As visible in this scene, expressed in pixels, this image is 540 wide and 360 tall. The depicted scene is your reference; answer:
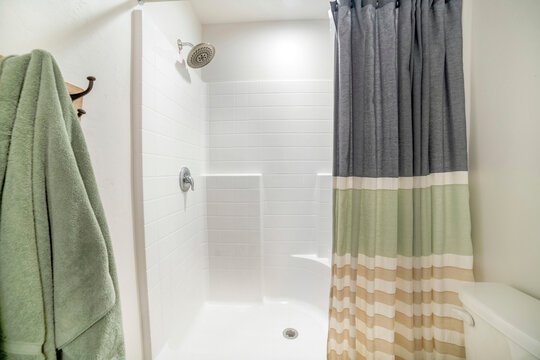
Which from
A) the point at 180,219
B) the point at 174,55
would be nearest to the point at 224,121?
the point at 174,55

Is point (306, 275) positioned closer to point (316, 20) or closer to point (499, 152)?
point (499, 152)

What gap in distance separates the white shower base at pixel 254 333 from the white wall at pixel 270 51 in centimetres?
185

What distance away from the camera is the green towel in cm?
38

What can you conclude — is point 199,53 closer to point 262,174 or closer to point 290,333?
point 262,174

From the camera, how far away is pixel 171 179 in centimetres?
119

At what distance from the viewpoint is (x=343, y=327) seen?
0.88 m

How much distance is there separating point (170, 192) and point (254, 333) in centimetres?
113

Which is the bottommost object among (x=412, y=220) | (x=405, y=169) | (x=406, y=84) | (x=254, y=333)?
(x=254, y=333)

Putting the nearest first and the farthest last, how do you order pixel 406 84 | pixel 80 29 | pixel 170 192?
pixel 80 29, pixel 406 84, pixel 170 192

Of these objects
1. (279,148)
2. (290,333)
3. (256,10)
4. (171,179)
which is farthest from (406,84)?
(290,333)

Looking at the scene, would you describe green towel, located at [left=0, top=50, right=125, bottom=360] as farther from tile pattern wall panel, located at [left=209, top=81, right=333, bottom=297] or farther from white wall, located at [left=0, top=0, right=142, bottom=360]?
tile pattern wall panel, located at [left=209, top=81, right=333, bottom=297]

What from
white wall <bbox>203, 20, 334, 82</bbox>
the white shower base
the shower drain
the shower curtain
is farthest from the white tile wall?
the shower curtain

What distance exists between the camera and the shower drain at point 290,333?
1376 millimetres

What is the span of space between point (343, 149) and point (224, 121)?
3.72 feet
